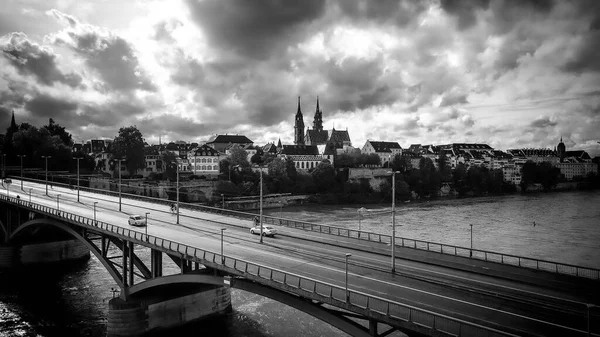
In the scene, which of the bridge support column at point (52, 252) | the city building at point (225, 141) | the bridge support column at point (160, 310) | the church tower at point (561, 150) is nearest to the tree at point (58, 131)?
the city building at point (225, 141)

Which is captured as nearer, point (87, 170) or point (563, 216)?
point (563, 216)

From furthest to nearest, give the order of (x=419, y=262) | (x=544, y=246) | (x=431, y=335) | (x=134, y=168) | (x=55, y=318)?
(x=134, y=168) → (x=544, y=246) → (x=55, y=318) → (x=419, y=262) → (x=431, y=335)

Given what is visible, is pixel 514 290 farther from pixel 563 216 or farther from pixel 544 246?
pixel 563 216

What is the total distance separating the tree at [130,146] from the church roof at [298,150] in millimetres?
55268

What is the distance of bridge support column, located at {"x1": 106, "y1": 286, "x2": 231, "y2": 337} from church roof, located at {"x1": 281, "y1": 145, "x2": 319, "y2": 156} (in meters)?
114

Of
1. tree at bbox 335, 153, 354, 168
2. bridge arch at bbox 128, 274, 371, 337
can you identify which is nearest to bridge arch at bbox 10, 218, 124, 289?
bridge arch at bbox 128, 274, 371, 337

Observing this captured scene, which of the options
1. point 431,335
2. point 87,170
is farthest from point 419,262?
point 87,170

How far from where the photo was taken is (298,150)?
5871 inches

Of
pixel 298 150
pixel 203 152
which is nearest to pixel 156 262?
pixel 203 152

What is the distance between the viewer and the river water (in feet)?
97.5

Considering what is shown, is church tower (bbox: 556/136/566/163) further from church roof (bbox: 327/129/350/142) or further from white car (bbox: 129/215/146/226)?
white car (bbox: 129/215/146/226)

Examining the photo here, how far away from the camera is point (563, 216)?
70.7m

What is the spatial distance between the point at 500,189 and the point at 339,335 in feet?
390

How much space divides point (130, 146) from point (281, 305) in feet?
252
